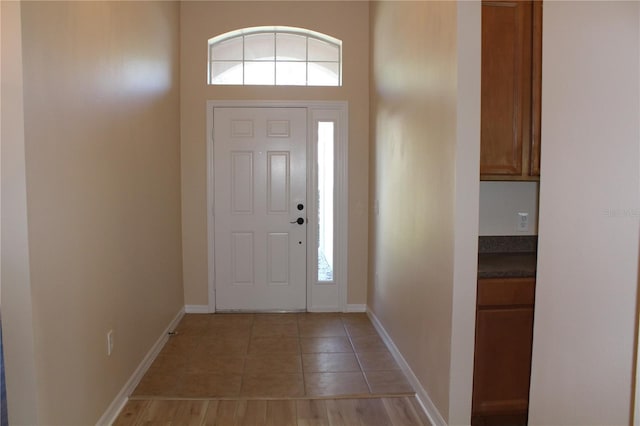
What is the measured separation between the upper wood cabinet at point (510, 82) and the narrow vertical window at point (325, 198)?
2.11 m

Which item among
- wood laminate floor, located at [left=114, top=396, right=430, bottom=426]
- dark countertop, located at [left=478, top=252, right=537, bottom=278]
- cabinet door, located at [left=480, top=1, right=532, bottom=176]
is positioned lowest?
wood laminate floor, located at [left=114, top=396, right=430, bottom=426]

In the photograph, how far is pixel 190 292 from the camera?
4449 mm

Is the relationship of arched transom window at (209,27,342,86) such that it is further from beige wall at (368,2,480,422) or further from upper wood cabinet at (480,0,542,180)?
upper wood cabinet at (480,0,542,180)

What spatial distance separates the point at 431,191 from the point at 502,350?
914mm

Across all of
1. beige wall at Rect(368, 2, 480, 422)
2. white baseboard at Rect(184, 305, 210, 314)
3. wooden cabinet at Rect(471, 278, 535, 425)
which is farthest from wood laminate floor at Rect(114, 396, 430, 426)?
white baseboard at Rect(184, 305, 210, 314)

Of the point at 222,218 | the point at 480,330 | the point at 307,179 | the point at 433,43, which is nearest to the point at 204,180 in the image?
the point at 222,218

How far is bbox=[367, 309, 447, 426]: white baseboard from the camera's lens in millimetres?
2381

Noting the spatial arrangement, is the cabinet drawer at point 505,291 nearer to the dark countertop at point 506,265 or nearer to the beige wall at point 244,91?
the dark countertop at point 506,265

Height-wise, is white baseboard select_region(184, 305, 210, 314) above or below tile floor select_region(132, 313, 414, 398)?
above

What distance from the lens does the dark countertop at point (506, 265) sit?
2.33m

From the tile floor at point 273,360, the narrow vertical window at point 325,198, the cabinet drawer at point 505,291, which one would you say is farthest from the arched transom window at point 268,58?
the cabinet drawer at point 505,291

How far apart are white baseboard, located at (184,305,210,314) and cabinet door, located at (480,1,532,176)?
3074 mm

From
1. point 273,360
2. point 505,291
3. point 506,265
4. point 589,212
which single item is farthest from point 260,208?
point 589,212

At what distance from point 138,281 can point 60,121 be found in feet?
4.49
